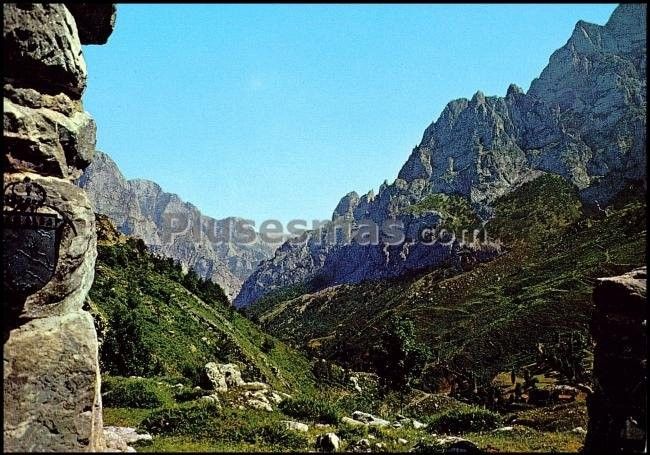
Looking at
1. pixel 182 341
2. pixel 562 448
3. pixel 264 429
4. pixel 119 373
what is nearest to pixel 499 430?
pixel 562 448

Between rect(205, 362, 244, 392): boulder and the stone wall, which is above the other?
the stone wall

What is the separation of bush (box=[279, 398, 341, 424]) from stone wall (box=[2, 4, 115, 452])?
13344mm

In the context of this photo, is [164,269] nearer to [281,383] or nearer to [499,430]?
[281,383]

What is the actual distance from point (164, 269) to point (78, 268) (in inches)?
3054

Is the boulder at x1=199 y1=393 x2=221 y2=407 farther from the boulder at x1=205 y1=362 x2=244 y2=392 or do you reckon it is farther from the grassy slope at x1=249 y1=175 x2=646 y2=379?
the grassy slope at x1=249 y1=175 x2=646 y2=379

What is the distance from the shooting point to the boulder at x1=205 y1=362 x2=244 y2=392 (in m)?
34.9

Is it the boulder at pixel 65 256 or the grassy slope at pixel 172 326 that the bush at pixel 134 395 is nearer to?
the grassy slope at pixel 172 326

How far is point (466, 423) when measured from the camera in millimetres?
30984

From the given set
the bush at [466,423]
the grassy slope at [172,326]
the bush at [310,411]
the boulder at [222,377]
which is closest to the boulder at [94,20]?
the bush at [310,411]

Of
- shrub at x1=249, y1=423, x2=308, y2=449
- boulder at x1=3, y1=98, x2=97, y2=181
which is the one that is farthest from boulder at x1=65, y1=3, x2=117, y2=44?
shrub at x1=249, y1=423, x2=308, y2=449

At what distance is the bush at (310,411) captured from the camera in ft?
93.1

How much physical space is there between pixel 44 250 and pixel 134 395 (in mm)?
19229

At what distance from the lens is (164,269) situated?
92062 mm

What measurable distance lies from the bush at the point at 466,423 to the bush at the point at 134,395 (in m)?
15.6
